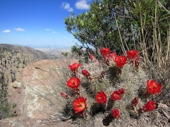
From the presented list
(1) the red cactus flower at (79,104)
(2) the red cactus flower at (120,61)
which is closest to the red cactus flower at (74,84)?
(1) the red cactus flower at (79,104)

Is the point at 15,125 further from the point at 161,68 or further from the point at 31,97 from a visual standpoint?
the point at 161,68

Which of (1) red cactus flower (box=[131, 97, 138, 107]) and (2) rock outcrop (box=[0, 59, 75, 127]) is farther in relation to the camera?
(2) rock outcrop (box=[0, 59, 75, 127])

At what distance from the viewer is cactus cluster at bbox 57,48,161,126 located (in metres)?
1.98

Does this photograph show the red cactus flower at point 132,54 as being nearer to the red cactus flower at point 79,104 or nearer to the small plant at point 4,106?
the red cactus flower at point 79,104

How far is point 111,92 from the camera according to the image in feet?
6.99

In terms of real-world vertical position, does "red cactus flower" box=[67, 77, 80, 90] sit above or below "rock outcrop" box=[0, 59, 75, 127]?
above

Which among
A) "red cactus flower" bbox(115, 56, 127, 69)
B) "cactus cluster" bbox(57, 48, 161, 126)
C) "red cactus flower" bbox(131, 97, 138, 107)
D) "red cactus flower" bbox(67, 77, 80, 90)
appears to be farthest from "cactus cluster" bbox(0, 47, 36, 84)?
"red cactus flower" bbox(131, 97, 138, 107)

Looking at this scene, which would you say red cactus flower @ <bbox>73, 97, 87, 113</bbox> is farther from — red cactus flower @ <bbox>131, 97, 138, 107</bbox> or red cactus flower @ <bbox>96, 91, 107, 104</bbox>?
red cactus flower @ <bbox>131, 97, 138, 107</bbox>

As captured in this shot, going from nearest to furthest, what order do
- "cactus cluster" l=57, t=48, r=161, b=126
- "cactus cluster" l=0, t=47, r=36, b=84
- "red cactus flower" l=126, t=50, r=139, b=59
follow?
"cactus cluster" l=57, t=48, r=161, b=126
"red cactus flower" l=126, t=50, r=139, b=59
"cactus cluster" l=0, t=47, r=36, b=84

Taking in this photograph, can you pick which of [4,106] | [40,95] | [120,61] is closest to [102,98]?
[120,61]

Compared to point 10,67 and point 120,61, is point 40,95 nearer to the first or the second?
point 120,61

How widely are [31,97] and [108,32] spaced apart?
7.78 ft

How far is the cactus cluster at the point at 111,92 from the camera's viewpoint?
198 centimetres

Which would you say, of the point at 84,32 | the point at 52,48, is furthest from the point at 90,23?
the point at 52,48
